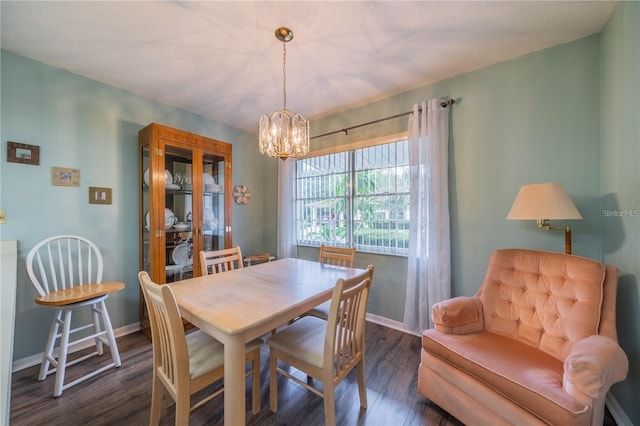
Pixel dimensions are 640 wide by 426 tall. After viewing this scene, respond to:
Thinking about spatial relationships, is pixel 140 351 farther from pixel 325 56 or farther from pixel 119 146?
pixel 325 56

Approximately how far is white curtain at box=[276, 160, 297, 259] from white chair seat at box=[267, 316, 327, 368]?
1897 millimetres

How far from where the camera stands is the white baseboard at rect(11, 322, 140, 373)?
189 centimetres

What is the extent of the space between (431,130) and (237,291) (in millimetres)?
2231

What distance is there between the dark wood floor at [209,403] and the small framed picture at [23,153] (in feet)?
5.48

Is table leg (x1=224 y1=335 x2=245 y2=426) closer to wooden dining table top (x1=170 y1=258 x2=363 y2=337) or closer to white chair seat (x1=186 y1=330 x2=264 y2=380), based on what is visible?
wooden dining table top (x1=170 y1=258 x2=363 y2=337)

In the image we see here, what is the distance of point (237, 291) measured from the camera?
1513mm

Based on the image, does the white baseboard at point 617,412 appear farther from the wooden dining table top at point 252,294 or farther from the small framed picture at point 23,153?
the small framed picture at point 23,153

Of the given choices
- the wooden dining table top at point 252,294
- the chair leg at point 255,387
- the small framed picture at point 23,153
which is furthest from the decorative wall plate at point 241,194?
the chair leg at point 255,387

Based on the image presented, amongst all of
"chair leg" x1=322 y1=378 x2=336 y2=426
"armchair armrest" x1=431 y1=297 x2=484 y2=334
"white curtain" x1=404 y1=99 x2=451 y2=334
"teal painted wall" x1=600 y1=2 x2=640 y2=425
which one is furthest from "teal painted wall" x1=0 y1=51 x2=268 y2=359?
"teal painted wall" x1=600 y1=2 x2=640 y2=425

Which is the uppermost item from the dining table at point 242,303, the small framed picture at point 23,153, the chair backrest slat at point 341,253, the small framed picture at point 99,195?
the small framed picture at point 23,153

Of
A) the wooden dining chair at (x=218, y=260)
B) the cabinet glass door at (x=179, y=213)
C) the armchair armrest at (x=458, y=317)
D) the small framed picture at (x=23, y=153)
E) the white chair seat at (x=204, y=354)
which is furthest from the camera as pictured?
the cabinet glass door at (x=179, y=213)

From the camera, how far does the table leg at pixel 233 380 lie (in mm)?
1058

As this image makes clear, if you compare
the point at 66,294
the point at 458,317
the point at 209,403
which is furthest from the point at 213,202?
the point at 458,317

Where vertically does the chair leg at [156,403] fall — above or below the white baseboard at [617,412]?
above
